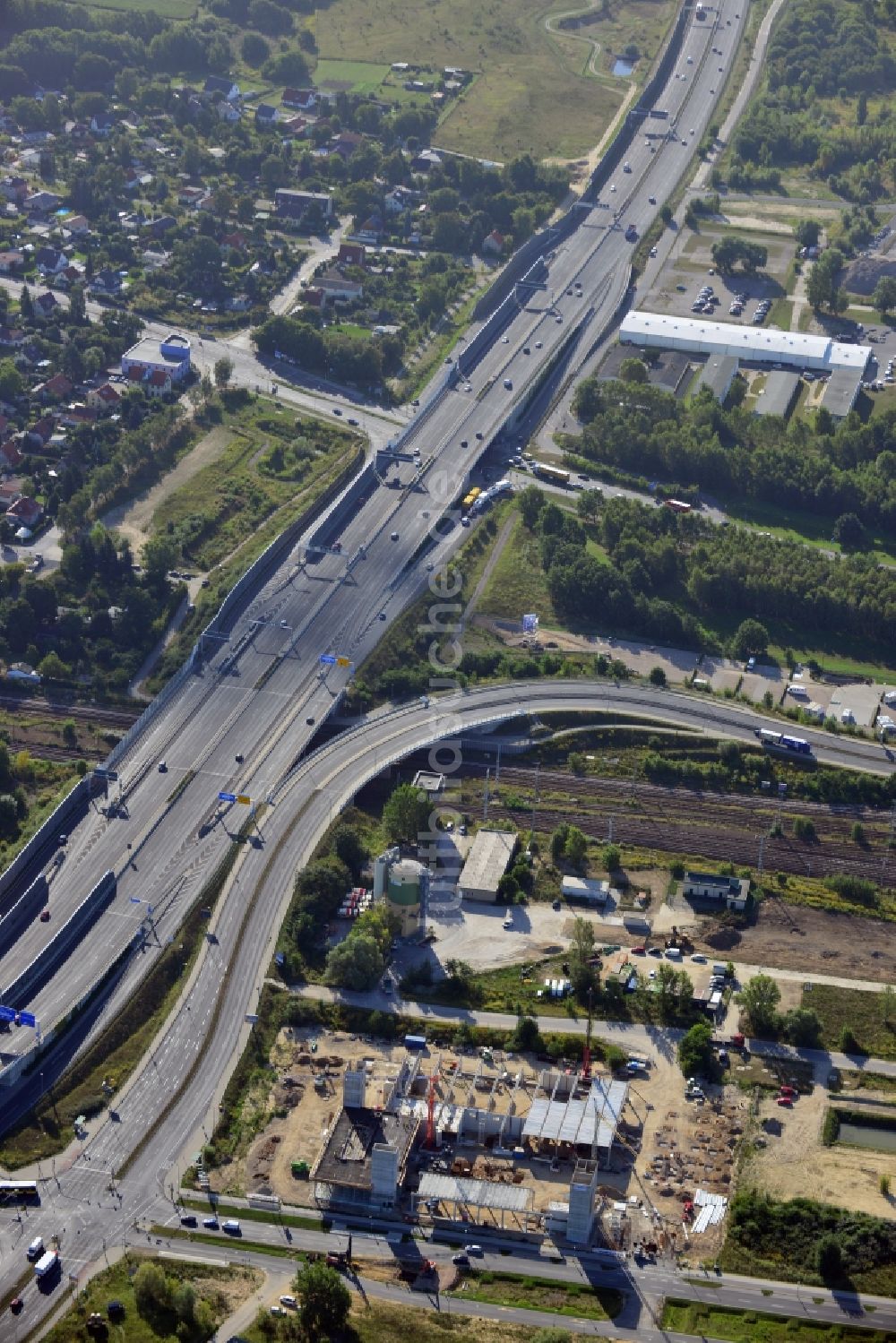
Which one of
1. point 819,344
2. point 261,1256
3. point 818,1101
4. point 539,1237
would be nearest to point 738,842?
point 818,1101

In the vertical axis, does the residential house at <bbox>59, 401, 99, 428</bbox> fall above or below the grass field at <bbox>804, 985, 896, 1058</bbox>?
above

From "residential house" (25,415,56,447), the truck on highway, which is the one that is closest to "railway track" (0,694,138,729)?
"residential house" (25,415,56,447)

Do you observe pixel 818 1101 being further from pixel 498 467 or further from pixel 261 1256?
pixel 498 467

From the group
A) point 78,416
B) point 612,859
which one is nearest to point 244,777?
point 612,859

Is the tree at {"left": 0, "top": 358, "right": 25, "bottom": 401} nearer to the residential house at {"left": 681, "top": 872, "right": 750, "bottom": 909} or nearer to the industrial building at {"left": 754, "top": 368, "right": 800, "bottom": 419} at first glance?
the industrial building at {"left": 754, "top": 368, "right": 800, "bottom": 419}

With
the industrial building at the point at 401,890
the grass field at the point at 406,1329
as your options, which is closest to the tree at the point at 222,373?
the industrial building at the point at 401,890

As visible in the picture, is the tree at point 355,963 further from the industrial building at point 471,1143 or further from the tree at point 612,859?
the tree at point 612,859
